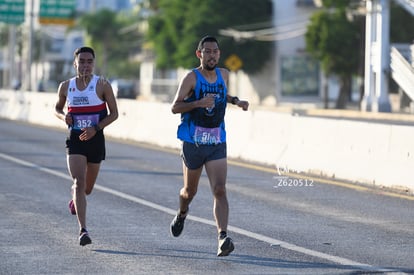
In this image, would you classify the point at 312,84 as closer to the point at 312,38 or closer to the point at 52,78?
the point at 312,38

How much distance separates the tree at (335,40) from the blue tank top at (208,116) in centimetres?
4827

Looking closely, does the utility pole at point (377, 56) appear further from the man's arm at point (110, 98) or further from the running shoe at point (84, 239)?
the running shoe at point (84, 239)

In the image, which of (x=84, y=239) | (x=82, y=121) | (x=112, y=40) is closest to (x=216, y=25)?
(x=112, y=40)

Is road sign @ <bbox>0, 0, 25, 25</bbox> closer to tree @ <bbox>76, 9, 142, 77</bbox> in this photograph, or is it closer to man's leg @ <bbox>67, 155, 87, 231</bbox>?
tree @ <bbox>76, 9, 142, 77</bbox>

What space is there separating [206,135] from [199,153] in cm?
17

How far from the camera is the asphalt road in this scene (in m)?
9.55

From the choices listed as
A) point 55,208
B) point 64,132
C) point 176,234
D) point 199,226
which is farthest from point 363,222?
point 64,132

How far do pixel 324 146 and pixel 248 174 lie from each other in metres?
1.38

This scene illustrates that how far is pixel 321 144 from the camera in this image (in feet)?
62.6

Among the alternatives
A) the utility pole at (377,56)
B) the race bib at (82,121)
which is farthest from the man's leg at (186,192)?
the utility pole at (377,56)

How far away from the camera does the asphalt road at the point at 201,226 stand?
31.3 feet

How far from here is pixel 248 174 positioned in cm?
1947

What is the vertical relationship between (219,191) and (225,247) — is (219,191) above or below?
above

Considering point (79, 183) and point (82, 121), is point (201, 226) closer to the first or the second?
point (79, 183)
